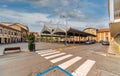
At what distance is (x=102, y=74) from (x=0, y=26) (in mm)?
38791

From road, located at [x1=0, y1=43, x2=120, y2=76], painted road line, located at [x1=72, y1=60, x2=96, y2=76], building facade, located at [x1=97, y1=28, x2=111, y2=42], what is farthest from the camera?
building facade, located at [x1=97, y1=28, x2=111, y2=42]

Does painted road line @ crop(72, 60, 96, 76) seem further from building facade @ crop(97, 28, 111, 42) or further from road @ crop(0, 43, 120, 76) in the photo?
building facade @ crop(97, 28, 111, 42)

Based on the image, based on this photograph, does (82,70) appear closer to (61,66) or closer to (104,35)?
(61,66)

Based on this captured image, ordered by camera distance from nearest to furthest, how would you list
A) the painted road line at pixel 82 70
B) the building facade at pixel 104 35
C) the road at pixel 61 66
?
the painted road line at pixel 82 70
the road at pixel 61 66
the building facade at pixel 104 35

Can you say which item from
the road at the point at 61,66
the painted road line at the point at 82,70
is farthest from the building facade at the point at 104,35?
the painted road line at the point at 82,70

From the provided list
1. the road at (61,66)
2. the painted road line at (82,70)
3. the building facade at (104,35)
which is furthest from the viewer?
the building facade at (104,35)

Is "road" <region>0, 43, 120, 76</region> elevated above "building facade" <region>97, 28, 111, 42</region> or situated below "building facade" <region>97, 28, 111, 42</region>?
below

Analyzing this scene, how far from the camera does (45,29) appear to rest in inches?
2005

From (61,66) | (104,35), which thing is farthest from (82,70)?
(104,35)

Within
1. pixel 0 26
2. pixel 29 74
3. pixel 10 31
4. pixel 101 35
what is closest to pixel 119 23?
pixel 29 74

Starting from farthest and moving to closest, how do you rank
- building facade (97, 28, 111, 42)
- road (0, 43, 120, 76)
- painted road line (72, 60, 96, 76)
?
building facade (97, 28, 111, 42), road (0, 43, 120, 76), painted road line (72, 60, 96, 76)

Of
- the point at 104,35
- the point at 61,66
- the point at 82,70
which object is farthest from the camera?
the point at 104,35

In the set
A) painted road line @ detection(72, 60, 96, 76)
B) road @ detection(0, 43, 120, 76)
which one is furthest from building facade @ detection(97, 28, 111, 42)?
painted road line @ detection(72, 60, 96, 76)

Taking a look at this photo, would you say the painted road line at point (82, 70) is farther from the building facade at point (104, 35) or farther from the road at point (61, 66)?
the building facade at point (104, 35)
